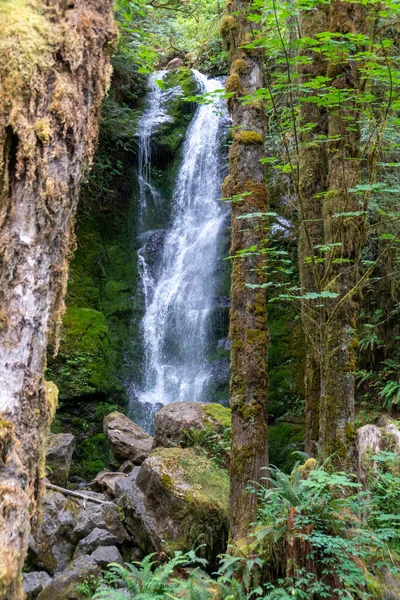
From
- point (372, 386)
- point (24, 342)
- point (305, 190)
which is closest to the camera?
point (24, 342)

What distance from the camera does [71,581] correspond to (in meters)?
5.55

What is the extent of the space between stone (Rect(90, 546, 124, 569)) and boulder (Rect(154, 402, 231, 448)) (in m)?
2.54

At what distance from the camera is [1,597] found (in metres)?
1.61

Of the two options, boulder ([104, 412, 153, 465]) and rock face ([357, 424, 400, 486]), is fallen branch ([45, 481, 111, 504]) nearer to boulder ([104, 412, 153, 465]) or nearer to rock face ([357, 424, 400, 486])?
boulder ([104, 412, 153, 465])

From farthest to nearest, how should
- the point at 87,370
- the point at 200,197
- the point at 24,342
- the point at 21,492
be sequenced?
the point at 200,197 < the point at 87,370 < the point at 24,342 < the point at 21,492

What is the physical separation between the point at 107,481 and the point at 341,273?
20.0 feet

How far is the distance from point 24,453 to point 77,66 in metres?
1.67

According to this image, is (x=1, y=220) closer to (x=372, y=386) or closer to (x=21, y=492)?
(x=21, y=492)

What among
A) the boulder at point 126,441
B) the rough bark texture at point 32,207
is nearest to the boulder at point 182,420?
the boulder at point 126,441

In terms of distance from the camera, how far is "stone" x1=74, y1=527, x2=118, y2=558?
6.39 m

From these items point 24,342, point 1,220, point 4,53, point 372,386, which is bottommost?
point 372,386

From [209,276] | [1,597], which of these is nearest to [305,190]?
[1,597]

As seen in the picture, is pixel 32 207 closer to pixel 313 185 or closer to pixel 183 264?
pixel 313 185

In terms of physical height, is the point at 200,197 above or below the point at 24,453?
above
